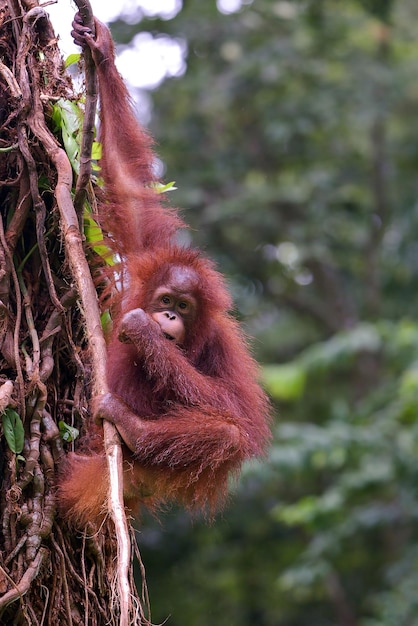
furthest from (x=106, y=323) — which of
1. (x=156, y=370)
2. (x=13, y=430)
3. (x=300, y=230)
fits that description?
(x=300, y=230)

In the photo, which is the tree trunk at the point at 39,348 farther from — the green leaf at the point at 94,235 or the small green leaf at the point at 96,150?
the small green leaf at the point at 96,150

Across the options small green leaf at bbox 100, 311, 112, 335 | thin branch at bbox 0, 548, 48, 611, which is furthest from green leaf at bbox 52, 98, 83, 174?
thin branch at bbox 0, 548, 48, 611

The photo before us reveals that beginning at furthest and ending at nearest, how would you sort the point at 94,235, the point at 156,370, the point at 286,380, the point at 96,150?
the point at 286,380 < the point at 96,150 < the point at 94,235 < the point at 156,370

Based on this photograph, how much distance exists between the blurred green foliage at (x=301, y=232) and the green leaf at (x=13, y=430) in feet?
18.7

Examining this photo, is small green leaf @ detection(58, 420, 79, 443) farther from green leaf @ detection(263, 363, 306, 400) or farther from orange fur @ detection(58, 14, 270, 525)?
green leaf @ detection(263, 363, 306, 400)

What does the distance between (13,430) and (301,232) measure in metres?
8.12

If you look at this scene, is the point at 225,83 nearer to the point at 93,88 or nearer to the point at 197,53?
the point at 197,53

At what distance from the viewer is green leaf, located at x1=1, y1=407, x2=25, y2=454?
2759mm

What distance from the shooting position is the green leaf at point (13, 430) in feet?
9.05

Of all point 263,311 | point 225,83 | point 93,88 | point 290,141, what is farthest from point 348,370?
point 93,88

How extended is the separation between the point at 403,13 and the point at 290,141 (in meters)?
2.89

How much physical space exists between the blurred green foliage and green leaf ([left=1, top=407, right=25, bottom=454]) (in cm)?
571

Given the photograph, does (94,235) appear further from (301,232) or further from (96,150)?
(301,232)

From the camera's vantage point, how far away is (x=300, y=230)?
10625mm
